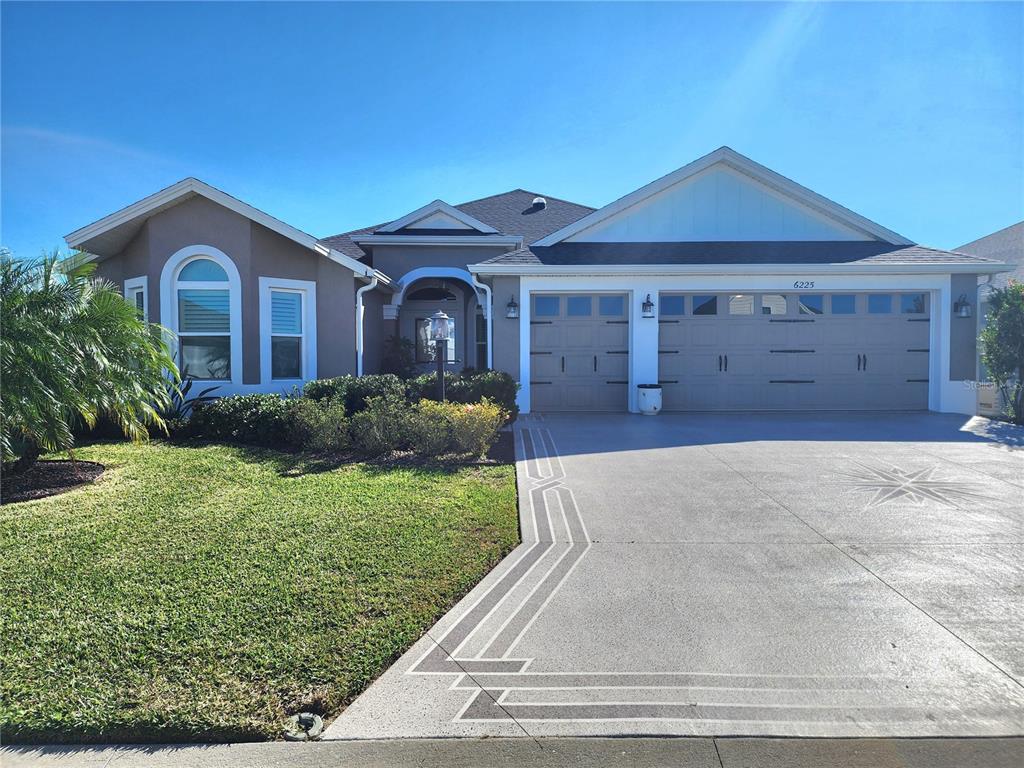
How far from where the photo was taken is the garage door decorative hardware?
20.6 ft

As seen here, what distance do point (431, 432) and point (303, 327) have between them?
210 inches

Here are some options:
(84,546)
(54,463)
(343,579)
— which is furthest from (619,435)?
(54,463)

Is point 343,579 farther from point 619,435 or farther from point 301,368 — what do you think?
point 301,368

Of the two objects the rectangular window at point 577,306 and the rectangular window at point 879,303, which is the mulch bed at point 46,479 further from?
the rectangular window at point 879,303

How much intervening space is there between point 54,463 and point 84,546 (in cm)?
379

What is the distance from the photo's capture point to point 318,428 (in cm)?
865

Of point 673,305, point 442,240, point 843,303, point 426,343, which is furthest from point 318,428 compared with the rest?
point 843,303

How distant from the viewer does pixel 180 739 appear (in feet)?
8.94

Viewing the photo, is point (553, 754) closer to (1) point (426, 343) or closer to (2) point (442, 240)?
(2) point (442, 240)

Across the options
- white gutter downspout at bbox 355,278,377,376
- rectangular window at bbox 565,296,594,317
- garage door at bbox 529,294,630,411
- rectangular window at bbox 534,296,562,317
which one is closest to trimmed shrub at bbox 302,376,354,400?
white gutter downspout at bbox 355,278,377,376

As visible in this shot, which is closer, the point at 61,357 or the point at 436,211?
the point at 61,357

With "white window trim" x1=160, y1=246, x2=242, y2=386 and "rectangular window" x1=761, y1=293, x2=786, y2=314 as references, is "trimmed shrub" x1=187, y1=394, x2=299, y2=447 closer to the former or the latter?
"white window trim" x1=160, y1=246, x2=242, y2=386

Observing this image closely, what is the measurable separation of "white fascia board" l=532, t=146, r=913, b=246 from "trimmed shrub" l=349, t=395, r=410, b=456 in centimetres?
678

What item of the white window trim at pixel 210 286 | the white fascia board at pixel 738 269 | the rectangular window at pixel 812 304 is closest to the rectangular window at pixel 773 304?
the rectangular window at pixel 812 304
